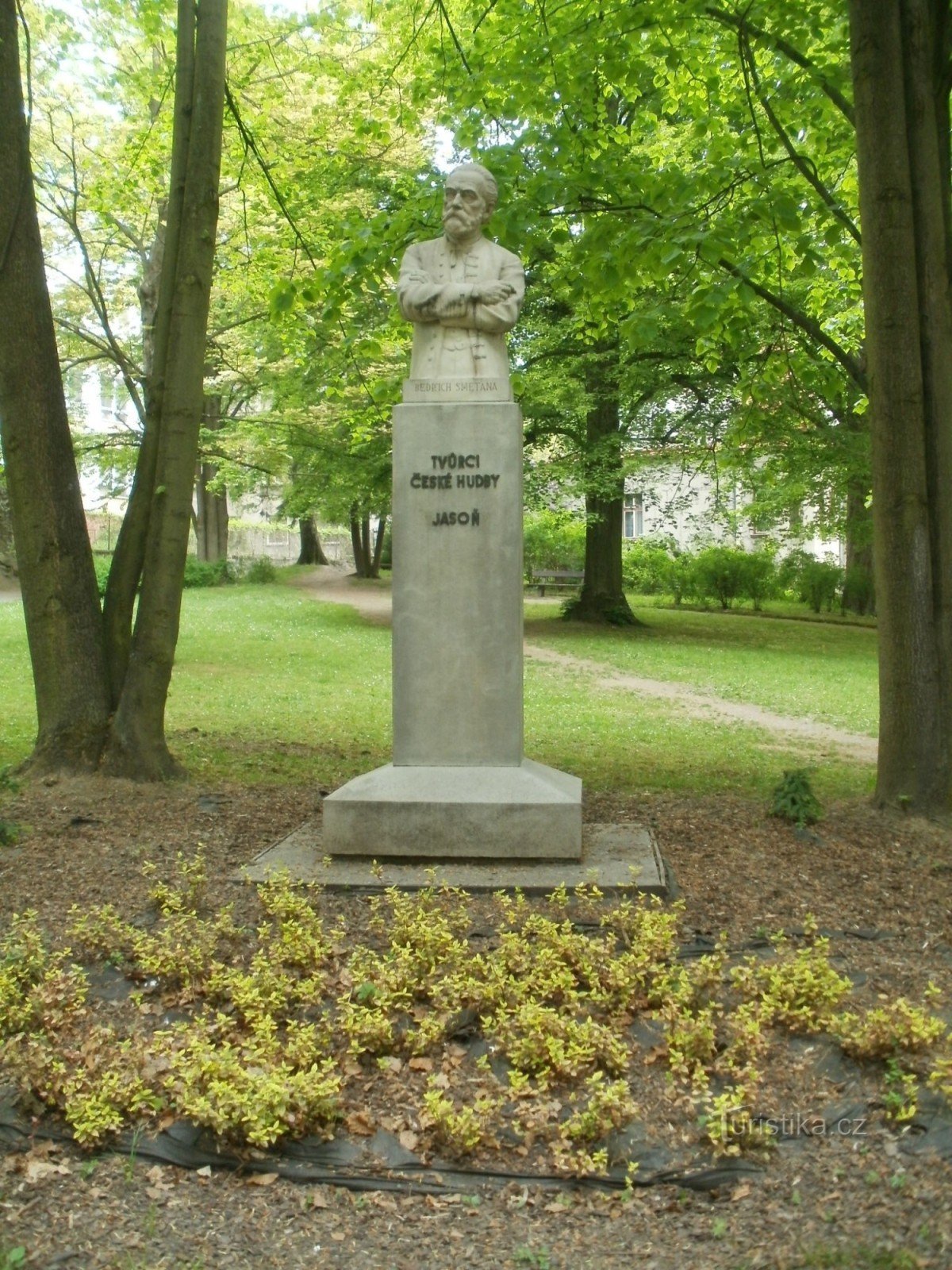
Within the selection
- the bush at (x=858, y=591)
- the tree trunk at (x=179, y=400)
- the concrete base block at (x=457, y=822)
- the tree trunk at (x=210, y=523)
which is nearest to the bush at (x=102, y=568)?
the tree trunk at (x=210, y=523)

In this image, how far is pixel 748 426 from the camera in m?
11.3

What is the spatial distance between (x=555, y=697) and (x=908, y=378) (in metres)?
9.44

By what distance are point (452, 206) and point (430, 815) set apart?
3502 millimetres

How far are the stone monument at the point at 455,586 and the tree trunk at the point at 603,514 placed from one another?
1546 centimetres

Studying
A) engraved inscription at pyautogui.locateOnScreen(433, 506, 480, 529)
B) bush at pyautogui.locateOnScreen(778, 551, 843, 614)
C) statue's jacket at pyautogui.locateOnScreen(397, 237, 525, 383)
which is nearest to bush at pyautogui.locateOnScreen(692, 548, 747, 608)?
bush at pyautogui.locateOnScreen(778, 551, 843, 614)

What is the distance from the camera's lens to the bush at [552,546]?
1464 inches

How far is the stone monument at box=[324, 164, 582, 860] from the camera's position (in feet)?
21.3

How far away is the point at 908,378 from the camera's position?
291 inches

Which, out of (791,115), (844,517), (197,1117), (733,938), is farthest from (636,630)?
(197,1117)

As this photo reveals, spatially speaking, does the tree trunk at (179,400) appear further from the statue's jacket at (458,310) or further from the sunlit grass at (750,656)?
the sunlit grass at (750,656)

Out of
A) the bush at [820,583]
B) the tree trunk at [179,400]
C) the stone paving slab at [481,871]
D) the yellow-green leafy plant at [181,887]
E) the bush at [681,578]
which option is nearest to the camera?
the yellow-green leafy plant at [181,887]

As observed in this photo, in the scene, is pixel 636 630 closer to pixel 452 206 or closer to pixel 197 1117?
pixel 452 206

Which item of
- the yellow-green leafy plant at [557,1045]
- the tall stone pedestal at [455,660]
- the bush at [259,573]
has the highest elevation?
the bush at [259,573]

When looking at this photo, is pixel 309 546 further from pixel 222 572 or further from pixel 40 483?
pixel 40 483
